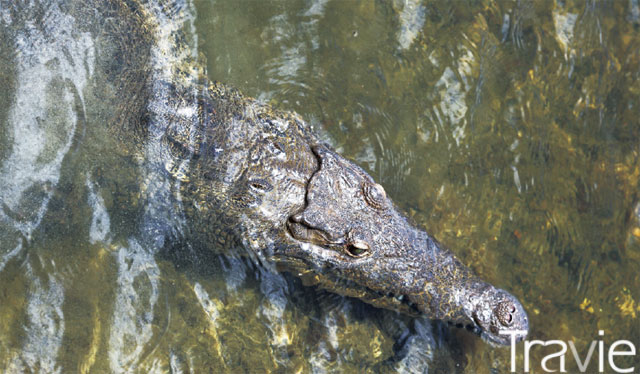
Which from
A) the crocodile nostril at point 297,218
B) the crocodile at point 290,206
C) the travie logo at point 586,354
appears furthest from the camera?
the travie logo at point 586,354

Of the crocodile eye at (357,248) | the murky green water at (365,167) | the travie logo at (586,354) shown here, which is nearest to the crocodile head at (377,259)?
the crocodile eye at (357,248)

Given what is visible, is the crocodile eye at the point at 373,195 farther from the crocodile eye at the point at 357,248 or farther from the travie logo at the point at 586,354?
the travie logo at the point at 586,354

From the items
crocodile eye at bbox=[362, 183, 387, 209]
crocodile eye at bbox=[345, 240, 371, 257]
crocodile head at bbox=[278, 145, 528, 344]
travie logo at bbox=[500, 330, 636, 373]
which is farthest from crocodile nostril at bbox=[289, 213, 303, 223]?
travie logo at bbox=[500, 330, 636, 373]

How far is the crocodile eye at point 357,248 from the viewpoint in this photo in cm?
436

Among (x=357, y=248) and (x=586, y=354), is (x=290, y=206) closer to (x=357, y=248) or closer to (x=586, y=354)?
(x=357, y=248)

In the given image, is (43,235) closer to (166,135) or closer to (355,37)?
(166,135)

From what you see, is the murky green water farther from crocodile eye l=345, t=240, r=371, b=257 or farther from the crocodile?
crocodile eye l=345, t=240, r=371, b=257

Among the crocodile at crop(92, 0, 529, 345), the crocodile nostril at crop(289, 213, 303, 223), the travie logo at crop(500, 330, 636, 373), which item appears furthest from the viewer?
the travie logo at crop(500, 330, 636, 373)

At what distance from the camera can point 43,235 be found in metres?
4.36

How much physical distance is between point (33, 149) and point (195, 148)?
1294mm

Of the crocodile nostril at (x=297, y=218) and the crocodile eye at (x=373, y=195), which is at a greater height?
the crocodile eye at (x=373, y=195)

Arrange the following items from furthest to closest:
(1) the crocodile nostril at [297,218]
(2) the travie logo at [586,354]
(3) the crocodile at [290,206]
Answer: (2) the travie logo at [586,354] → (3) the crocodile at [290,206] → (1) the crocodile nostril at [297,218]

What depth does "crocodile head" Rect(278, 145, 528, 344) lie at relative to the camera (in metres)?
4.38

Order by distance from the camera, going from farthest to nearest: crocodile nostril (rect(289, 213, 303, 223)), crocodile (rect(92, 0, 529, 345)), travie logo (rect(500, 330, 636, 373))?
1. travie logo (rect(500, 330, 636, 373))
2. crocodile (rect(92, 0, 529, 345))
3. crocodile nostril (rect(289, 213, 303, 223))
